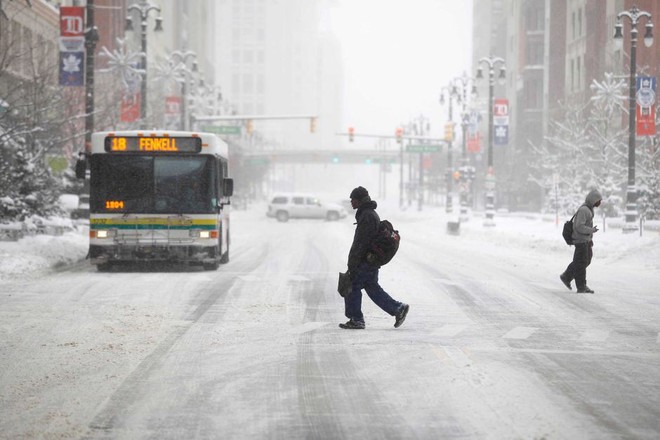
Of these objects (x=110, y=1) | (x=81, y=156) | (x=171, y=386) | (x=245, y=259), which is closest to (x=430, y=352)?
(x=171, y=386)

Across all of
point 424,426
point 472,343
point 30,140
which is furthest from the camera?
point 30,140

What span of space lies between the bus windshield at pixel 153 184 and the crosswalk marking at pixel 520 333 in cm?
984

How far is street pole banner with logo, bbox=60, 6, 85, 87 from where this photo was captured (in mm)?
→ 28812

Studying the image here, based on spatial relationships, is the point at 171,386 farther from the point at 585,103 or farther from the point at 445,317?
the point at 585,103

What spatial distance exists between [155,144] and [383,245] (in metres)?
10.3

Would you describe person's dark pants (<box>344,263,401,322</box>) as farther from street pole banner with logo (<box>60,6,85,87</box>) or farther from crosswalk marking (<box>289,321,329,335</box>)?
street pole banner with logo (<box>60,6,85,87</box>)

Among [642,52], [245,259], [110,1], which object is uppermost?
[110,1]

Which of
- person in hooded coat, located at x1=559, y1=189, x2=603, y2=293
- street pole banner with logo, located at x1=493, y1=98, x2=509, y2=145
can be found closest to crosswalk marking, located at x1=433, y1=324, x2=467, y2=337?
person in hooded coat, located at x1=559, y1=189, x2=603, y2=293

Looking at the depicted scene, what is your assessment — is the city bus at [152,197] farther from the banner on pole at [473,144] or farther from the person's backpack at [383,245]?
the banner on pole at [473,144]

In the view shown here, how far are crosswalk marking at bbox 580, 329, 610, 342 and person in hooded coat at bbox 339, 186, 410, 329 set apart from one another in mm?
2108

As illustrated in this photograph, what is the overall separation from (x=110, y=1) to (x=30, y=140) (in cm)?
5912

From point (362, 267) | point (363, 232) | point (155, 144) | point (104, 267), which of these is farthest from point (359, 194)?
point (104, 267)

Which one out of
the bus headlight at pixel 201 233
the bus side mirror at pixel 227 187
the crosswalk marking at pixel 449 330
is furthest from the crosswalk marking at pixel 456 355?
the bus side mirror at pixel 227 187

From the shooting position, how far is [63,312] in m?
14.8
